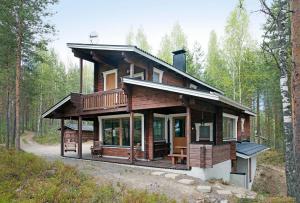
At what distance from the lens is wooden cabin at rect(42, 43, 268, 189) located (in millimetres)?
11047

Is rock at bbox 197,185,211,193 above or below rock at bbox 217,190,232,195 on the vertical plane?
above

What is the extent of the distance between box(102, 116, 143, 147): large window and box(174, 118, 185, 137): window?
74.2 inches

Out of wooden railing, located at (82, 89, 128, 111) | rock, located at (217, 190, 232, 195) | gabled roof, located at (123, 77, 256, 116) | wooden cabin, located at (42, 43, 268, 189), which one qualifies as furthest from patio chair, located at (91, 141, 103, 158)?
rock, located at (217, 190, 232, 195)

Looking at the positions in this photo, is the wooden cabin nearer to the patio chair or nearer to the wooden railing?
the wooden railing

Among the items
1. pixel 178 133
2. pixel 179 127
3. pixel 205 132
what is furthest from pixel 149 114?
pixel 205 132

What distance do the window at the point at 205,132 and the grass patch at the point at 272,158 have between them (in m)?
11.9

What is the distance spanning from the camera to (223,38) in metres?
24.7

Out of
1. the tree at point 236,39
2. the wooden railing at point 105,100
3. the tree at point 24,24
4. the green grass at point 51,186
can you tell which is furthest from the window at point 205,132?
the tree at point 24,24

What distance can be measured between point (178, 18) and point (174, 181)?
26.5 metres

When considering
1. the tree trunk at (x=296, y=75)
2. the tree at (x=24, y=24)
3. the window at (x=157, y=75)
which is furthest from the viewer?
the tree at (x=24, y=24)

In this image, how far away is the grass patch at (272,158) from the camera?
22.7 m

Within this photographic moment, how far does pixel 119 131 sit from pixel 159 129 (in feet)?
7.16

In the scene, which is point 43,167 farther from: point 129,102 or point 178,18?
point 178,18

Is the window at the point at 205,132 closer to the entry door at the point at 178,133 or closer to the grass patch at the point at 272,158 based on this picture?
the entry door at the point at 178,133
